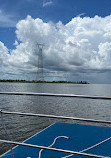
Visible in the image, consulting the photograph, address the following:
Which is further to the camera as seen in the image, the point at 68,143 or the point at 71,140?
the point at 71,140

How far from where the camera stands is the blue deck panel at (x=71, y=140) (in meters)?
3.04

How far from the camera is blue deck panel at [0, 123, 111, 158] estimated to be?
3039 millimetres

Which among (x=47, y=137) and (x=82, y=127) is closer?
(x=47, y=137)

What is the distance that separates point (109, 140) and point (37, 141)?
5.00 feet

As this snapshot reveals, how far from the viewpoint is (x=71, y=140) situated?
12.1 feet

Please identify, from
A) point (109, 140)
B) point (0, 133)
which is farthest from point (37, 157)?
point (0, 133)

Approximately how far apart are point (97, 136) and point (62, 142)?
3.09 feet

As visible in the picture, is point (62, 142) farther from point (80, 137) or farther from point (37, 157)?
point (37, 157)

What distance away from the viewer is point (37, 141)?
3.67 meters

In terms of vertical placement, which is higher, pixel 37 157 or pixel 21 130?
pixel 37 157

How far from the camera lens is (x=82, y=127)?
4.70 metres

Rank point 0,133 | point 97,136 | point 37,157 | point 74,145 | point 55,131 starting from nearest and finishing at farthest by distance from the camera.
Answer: point 37,157, point 74,145, point 97,136, point 55,131, point 0,133

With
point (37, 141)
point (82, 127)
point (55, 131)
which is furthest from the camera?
point (82, 127)

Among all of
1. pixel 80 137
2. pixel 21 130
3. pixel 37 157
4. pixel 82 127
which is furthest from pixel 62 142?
pixel 21 130
